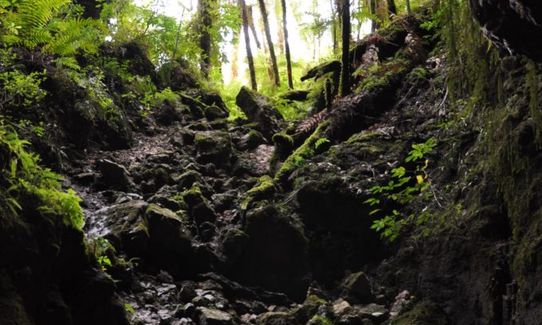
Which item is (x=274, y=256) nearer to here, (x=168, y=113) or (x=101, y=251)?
(x=101, y=251)

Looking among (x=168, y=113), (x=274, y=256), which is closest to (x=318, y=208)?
(x=274, y=256)

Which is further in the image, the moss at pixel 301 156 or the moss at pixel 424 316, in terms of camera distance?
the moss at pixel 301 156

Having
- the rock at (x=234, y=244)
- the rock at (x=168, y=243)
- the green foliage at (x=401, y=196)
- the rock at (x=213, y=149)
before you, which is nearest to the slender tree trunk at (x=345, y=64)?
the rock at (x=213, y=149)

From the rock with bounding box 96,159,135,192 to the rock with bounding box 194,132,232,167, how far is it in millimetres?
1990

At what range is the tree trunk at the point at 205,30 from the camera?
46.9 ft

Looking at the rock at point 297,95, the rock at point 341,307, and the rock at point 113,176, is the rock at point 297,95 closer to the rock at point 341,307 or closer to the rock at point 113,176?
the rock at point 113,176

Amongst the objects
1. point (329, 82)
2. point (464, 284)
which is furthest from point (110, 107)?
point (464, 284)

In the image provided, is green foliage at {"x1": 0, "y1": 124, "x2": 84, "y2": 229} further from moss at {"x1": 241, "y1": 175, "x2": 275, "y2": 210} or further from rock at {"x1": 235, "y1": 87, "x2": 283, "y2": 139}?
rock at {"x1": 235, "y1": 87, "x2": 283, "y2": 139}

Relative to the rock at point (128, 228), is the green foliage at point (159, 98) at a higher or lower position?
higher

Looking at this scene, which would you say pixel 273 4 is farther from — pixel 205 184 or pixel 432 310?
pixel 432 310

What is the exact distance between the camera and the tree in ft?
46.8

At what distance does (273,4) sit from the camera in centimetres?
2048

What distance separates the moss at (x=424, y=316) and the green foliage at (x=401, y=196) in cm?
88

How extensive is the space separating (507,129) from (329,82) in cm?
577
